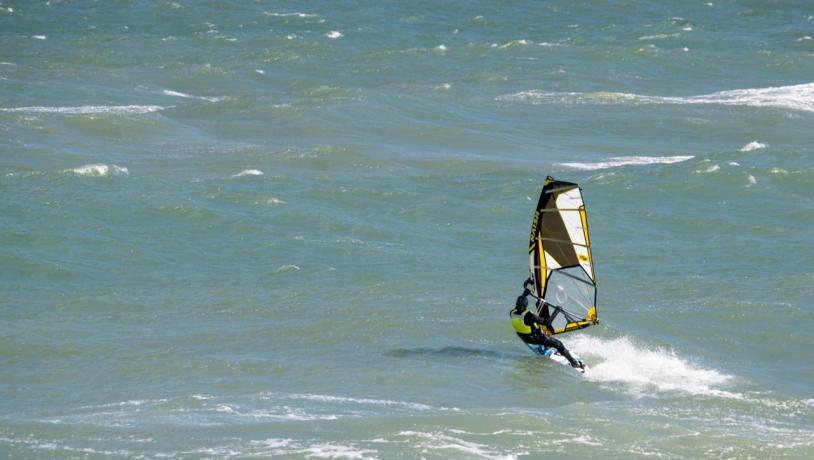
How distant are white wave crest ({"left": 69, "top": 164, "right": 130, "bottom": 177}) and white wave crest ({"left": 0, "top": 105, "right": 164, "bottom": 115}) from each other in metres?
7.31

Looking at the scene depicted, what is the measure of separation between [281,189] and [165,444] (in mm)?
14581

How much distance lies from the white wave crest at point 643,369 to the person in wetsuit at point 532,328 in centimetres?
40

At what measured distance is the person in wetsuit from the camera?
50.5 feet

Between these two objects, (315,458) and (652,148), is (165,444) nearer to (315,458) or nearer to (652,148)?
(315,458)

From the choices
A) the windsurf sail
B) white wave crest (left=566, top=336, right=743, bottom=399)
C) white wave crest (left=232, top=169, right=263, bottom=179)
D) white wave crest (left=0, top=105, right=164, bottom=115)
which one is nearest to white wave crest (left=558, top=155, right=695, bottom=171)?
white wave crest (left=232, top=169, right=263, bottom=179)

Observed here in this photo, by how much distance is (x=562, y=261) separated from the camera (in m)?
15.6

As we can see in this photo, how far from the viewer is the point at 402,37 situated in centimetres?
5247

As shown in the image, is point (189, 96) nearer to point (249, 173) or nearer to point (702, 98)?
point (249, 173)

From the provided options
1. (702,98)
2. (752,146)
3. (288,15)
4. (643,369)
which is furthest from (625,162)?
(288,15)

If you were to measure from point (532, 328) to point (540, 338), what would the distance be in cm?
15

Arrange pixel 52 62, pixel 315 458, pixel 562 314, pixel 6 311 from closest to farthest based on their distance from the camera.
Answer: pixel 315 458 → pixel 562 314 → pixel 6 311 → pixel 52 62

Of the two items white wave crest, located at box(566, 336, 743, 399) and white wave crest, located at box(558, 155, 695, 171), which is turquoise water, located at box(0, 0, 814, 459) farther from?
white wave crest, located at box(558, 155, 695, 171)

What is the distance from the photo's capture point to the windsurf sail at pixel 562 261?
15180mm

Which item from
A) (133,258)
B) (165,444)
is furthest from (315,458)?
(133,258)
